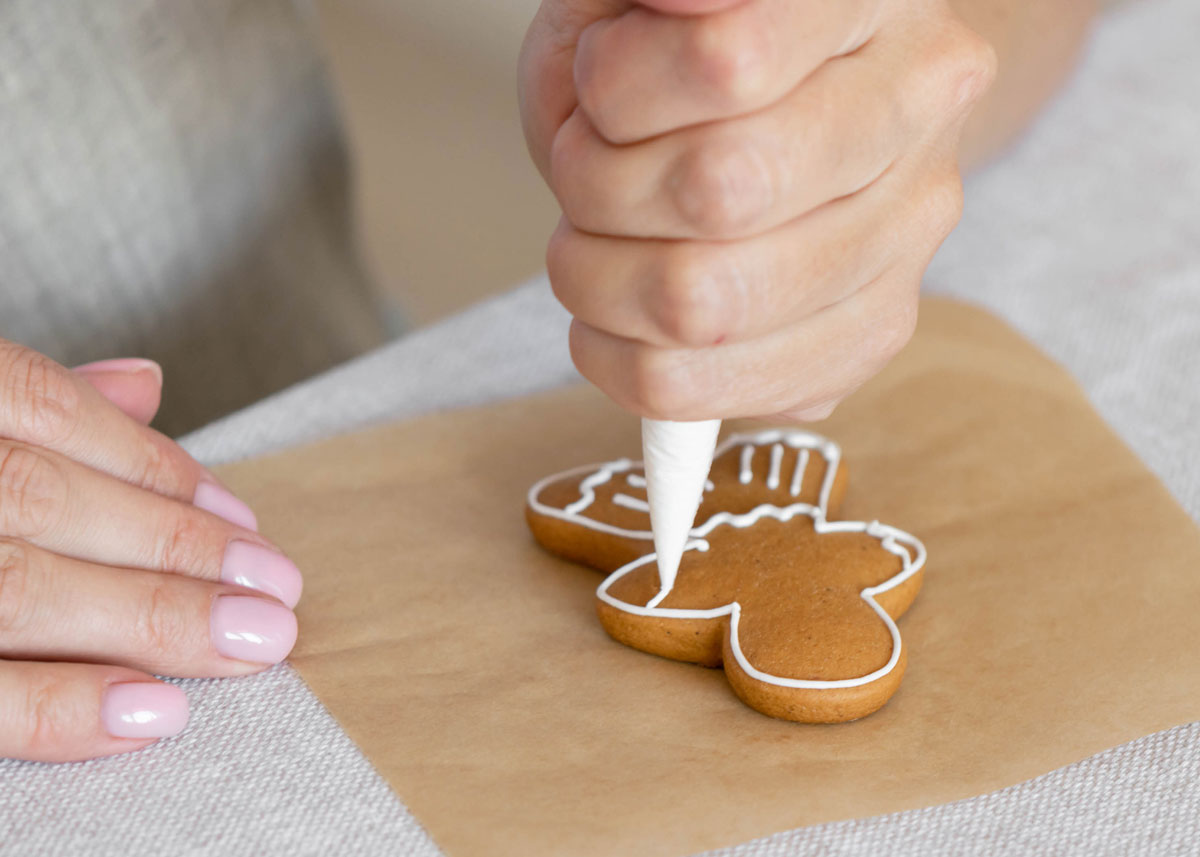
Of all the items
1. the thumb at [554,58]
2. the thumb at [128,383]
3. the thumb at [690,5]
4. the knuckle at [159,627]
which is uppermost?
the thumb at [690,5]

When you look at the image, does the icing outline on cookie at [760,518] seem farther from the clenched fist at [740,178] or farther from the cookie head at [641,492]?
the clenched fist at [740,178]

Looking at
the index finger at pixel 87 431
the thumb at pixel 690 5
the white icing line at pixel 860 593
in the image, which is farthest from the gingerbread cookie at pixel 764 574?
the thumb at pixel 690 5

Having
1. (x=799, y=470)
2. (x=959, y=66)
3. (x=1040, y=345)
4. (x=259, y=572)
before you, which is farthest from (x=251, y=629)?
(x=1040, y=345)

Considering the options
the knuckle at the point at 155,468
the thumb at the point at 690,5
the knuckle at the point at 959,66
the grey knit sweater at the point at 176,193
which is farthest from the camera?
the grey knit sweater at the point at 176,193

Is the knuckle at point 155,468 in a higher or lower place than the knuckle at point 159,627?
higher

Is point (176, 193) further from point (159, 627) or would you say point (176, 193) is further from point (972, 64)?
point (972, 64)

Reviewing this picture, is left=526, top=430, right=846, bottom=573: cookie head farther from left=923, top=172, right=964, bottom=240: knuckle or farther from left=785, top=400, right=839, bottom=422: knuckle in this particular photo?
left=923, top=172, right=964, bottom=240: knuckle

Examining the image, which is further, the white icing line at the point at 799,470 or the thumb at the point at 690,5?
the white icing line at the point at 799,470
